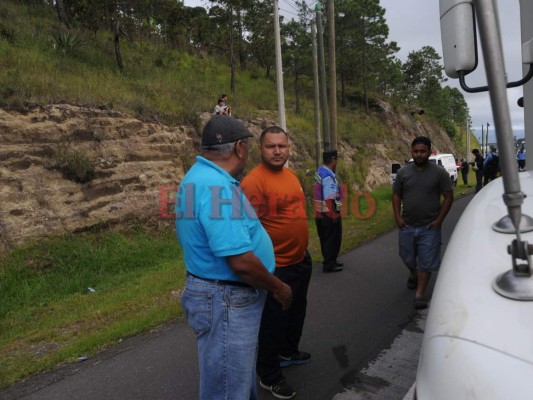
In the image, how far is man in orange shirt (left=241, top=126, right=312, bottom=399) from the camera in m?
3.10

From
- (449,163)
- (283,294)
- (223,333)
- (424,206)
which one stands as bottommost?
(223,333)

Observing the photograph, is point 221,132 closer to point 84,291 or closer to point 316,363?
point 316,363

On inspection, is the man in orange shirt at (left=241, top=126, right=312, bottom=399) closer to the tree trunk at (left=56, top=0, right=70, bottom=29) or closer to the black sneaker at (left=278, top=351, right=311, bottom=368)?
the black sneaker at (left=278, top=351, right=311, bottom=368)

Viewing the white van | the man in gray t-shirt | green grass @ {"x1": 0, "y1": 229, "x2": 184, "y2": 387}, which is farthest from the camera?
the white van

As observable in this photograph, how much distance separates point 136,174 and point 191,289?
7.68m

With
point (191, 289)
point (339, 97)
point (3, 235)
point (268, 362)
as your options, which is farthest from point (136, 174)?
point (339, 97)

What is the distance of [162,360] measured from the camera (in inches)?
150

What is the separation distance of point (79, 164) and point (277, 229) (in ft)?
20.6

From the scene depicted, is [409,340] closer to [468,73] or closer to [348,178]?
[468,73]

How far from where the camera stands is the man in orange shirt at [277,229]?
3104 mm

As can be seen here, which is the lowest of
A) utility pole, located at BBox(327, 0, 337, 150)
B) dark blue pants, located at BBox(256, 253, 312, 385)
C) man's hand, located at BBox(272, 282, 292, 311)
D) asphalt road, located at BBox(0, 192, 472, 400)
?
asphalt road, located at BBox(0, 192, 472, 400)

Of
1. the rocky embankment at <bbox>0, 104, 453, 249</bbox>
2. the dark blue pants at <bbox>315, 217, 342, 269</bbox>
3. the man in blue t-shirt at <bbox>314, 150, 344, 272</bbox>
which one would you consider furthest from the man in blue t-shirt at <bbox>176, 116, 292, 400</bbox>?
the rocky embankment at <bbox>0, 104, 453, 249</bbox>

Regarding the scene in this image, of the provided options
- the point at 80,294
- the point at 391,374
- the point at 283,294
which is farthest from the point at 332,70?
the point at 283,294

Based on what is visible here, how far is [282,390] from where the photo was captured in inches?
Answer: 121
